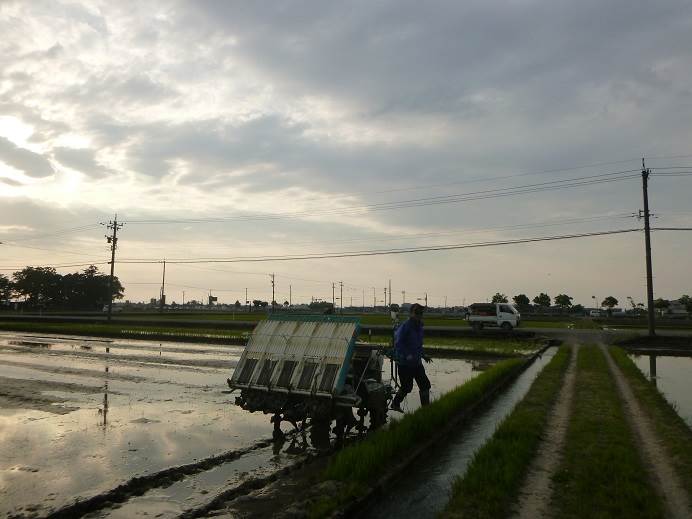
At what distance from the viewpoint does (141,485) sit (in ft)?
20.9

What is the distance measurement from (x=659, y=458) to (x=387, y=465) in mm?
3995

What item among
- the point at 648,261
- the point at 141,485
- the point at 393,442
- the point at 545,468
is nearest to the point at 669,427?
the point at 545,468

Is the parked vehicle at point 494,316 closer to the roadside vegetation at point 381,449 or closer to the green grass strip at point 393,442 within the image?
the green grass strip at point 393,442

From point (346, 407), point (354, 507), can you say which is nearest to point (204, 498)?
point (354, 507)

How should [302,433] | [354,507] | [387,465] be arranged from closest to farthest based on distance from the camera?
[354,507] → [387,465] → [302,433]

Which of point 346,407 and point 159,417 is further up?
point 346,407

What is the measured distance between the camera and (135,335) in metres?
36.1

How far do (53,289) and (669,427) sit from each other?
417 feet

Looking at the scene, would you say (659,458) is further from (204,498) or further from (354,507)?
(204,498)

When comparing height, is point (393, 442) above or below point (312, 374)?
below

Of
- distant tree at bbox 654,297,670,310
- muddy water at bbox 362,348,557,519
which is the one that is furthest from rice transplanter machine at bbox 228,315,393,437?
distant tree at bbox 654,297,670,310

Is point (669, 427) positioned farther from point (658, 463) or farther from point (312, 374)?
point (312, 374)

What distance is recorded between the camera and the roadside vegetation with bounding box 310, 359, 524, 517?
5516 millimetres

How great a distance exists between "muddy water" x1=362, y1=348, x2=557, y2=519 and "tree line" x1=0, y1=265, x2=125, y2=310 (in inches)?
4557
